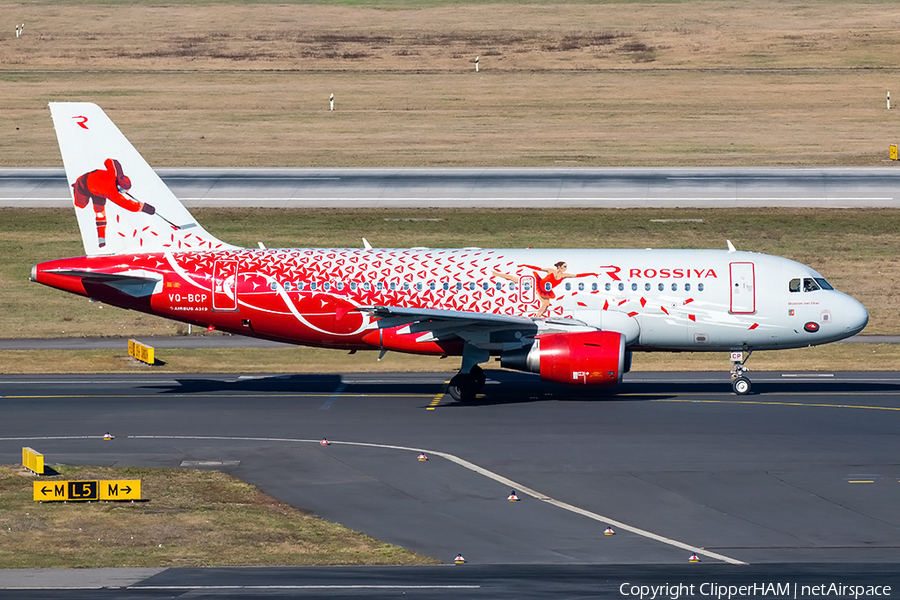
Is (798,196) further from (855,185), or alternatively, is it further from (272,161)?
(272,161)

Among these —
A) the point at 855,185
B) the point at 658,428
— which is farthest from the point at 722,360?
the point at 855,185

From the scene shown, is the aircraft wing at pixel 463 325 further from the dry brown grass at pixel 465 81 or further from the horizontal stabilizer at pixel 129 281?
the dry brown grass at pixel 465 81

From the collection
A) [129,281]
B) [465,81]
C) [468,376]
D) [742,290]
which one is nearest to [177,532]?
[468,376]

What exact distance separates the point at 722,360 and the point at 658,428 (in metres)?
14.2

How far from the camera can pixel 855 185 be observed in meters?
73.1

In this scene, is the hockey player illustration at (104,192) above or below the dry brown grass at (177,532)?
above

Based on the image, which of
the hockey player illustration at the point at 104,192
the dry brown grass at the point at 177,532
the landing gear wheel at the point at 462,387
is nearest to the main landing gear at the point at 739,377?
the landing gear wheel at the point at 462,387

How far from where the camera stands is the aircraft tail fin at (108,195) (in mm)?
41656

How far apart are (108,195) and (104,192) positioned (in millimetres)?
168

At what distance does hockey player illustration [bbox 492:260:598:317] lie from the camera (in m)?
40.2

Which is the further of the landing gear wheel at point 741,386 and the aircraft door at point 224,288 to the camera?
the landing gear wheel at point 741,386

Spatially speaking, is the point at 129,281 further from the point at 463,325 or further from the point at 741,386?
the point at 741,386

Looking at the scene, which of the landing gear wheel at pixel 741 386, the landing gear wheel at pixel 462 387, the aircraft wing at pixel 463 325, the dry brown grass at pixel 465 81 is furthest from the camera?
the dry brown grass at pixel 465 81

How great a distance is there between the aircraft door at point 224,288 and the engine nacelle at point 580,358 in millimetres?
9862
